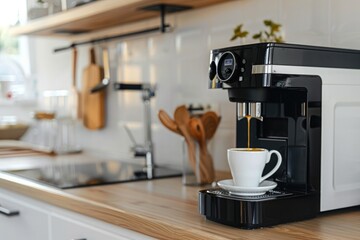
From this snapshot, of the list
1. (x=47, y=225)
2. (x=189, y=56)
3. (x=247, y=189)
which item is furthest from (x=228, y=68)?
(x=189, y=56)

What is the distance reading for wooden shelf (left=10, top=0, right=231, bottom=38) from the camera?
1.88 m

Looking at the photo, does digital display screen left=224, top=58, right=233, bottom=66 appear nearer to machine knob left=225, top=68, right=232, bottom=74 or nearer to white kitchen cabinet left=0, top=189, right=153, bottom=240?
machine knob left=225, top=68, right=232, bottom=74

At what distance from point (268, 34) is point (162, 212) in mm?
612

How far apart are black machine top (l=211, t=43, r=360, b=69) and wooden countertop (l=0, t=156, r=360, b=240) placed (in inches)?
12.5

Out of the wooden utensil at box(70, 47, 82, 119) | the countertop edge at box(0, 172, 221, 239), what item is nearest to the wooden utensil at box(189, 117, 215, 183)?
the countertop edge at box(0, 172, 221, 239)

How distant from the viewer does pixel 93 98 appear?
255cm

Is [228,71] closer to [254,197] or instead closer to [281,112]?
[281,112]

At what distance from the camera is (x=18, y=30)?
2.52m

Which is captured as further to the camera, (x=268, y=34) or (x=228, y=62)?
(x=268, y=34)

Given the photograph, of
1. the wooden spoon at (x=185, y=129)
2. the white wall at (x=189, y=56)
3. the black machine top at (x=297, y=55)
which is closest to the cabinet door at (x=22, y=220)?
the wooden spoon at (x=185, y=129)

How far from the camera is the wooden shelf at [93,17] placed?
6.17 feet

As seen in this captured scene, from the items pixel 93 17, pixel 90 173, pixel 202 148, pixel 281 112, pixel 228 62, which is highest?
pixel 93 17

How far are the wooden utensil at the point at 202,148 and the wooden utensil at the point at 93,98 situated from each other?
3.10ft

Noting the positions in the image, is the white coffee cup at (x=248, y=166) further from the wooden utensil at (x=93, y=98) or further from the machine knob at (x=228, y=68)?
the wooden utensil at (x=93, y=98)
